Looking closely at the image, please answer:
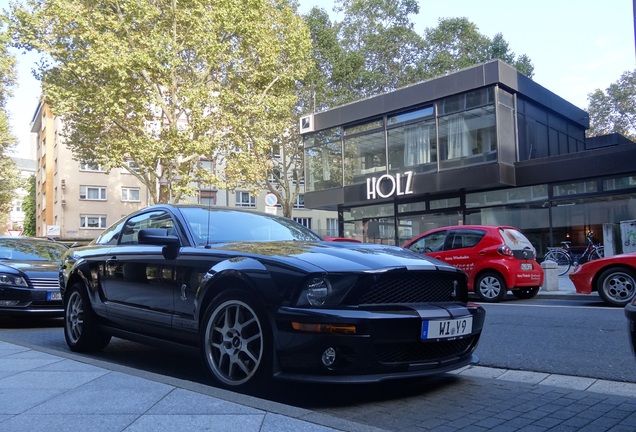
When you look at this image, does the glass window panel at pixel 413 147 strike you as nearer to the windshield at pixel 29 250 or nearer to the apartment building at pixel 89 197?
the windshield at pixel 29 250

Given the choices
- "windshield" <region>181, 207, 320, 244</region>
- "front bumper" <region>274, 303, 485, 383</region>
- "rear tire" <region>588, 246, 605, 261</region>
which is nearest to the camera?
"front bumper" <region>274, 303, 485, 383</region>

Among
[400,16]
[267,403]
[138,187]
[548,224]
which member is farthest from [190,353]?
[138,187]

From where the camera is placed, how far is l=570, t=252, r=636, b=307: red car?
9.44 m

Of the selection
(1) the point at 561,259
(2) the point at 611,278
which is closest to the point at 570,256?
(1) the point at 561,259

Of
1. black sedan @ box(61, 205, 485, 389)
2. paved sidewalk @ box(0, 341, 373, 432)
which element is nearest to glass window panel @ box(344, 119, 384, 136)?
black sedan @ box(61, 205, 485, 389)

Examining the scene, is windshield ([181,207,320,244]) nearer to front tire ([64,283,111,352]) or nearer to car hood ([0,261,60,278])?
front tire ([64,283,111,352])

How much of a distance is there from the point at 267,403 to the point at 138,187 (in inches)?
1954

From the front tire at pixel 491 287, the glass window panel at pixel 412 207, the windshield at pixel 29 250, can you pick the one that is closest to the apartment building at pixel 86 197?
the glass window panel at pixel 412 207

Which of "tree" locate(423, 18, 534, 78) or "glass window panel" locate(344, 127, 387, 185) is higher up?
"tree" locate(423, 18, 534, 78)

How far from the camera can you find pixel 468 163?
2186 centimetres

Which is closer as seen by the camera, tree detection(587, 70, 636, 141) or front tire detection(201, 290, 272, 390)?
front tire detection(201, 290, 272, 390)

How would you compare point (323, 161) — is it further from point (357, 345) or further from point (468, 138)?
point (357, 345)

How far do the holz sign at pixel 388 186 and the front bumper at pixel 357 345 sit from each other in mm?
20169

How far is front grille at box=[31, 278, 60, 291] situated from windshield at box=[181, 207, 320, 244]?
428 cm
